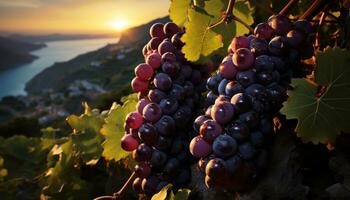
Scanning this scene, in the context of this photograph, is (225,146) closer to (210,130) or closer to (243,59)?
(210,130)

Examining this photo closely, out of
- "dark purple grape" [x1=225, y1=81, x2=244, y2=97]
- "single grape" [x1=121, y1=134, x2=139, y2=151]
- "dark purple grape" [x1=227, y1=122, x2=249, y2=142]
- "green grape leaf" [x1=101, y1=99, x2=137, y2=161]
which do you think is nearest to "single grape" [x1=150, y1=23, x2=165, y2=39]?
"green grape leaf" [x1=101, y1=99, x2=137, y2=161]

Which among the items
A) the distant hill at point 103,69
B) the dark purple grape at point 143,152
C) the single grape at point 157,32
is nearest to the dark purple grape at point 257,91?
the dark purple grape at point 143,152

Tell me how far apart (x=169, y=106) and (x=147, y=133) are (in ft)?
0.37

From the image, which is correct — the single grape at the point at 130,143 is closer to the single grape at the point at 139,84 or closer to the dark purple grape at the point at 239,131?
the single grape at the point at 139,84

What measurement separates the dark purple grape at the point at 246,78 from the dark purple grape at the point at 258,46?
7 centimetres

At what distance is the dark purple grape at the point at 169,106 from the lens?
1322 millimetres

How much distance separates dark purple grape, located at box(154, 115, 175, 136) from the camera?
1.31 meters

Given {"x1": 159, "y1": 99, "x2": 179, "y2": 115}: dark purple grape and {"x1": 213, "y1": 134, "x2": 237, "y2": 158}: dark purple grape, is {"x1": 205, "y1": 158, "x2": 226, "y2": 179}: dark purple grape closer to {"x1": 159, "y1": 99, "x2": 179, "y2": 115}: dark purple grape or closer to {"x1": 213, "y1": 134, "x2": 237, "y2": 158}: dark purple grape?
{"x1": 213, "y1": 134, "x2": 237, "y2": 158}: dark purple grape

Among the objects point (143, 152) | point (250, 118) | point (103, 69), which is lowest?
point (103, 69)

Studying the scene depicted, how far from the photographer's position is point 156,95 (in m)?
1.36

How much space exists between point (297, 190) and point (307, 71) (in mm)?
353

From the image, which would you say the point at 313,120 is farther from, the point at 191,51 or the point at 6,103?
the point at 6,103

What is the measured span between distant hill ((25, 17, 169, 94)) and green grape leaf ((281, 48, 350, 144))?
4996 centimetres

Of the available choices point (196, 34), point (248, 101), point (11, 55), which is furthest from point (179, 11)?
point (11, 55)
